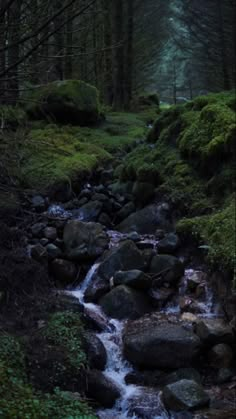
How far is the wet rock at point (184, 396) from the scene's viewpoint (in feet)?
16.6

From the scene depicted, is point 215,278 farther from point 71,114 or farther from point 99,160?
point 71,114

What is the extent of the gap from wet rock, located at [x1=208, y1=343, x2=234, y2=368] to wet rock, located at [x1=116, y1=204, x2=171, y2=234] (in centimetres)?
329

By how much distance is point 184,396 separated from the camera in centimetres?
512

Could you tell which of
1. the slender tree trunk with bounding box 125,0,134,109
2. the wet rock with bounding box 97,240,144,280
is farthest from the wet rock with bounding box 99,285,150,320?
the slender tree trunk with bounding box 125,0,134,109

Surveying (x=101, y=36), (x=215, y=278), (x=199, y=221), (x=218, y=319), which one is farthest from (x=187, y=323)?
(x=101, y=36)

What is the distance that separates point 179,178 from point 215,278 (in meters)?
2.85

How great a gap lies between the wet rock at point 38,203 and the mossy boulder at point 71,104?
15.6 feet

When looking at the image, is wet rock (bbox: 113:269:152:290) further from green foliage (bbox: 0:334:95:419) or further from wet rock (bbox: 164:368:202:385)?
green foliage (bbox: 0:334:95:419)

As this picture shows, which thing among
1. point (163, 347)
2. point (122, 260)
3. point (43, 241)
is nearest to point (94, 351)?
point (163, 347)

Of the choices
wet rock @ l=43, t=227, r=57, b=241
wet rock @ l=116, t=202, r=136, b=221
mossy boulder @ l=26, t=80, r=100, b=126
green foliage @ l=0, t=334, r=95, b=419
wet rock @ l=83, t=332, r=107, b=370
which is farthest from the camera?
mossy boulder @ l=26, t=80, r=100, b=126

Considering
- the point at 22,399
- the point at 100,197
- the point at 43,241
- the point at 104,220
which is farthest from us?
the point at 100,197

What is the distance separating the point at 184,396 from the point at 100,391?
2.95 feet

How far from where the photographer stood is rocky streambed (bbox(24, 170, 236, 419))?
5387 millimetres

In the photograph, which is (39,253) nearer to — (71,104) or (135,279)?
(135,279)
